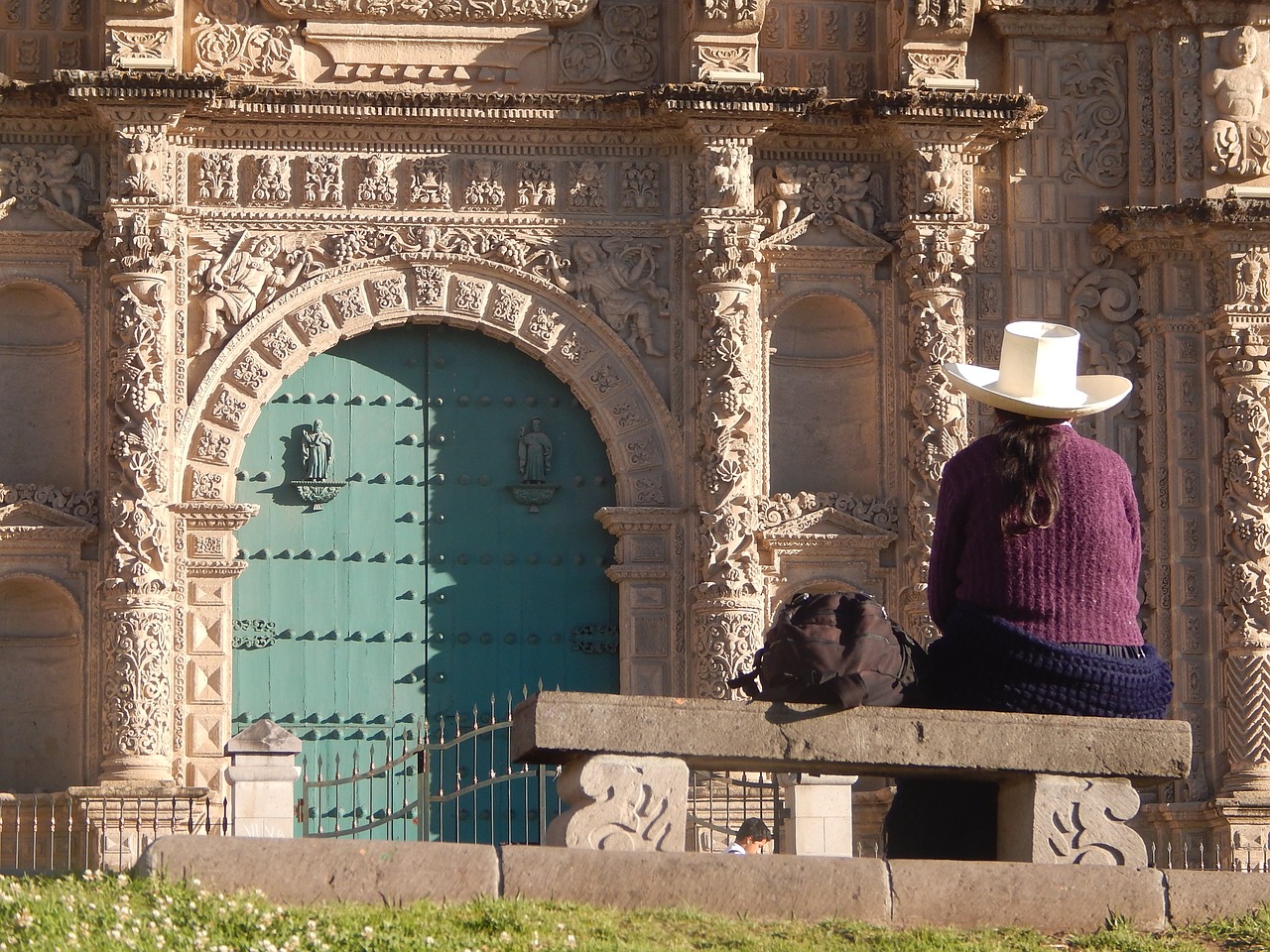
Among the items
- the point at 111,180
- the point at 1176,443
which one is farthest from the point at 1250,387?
the point at 111,180

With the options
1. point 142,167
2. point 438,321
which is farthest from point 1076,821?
point 142,167

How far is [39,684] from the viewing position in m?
17.2

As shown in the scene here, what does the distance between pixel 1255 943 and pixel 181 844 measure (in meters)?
4.18

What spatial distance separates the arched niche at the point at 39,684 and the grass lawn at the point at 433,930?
7.81 metres

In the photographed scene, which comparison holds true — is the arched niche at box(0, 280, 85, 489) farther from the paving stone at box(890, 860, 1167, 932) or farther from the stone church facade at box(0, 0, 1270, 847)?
the paving stone at box(890, 860, 1167, 932)

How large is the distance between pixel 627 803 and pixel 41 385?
9292mm

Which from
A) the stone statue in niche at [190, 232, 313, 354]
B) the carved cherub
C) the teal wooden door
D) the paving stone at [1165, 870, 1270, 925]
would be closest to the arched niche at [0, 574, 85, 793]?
the teal wooden door

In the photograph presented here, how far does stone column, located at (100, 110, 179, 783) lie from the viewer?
1639cm

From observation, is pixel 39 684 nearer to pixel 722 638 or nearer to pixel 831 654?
pixel 722 638

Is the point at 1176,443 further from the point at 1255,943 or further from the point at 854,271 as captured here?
the point at 1255,943

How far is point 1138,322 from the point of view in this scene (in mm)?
18125

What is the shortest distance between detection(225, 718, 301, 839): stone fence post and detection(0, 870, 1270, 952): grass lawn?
189 inches

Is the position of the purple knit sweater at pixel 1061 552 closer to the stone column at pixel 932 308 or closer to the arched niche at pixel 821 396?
the stone column at pixel 932 308

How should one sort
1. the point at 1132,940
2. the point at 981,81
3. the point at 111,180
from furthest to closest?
the point at 981,81 → the point at 111,180 → the point at 1132,940
